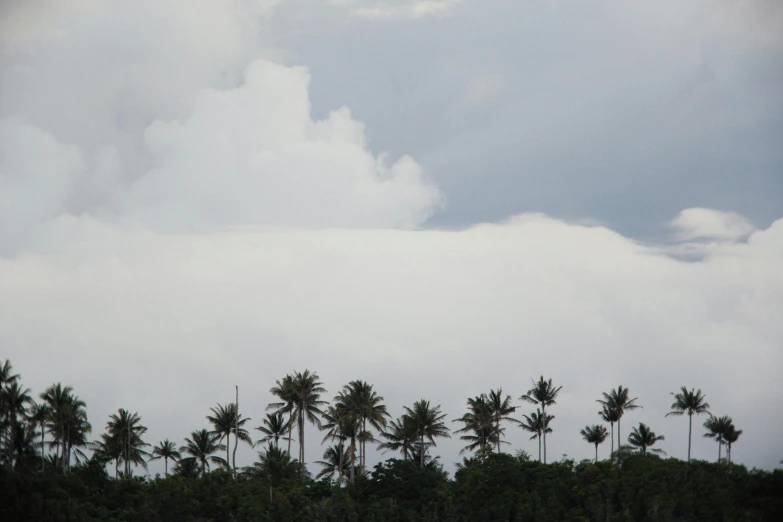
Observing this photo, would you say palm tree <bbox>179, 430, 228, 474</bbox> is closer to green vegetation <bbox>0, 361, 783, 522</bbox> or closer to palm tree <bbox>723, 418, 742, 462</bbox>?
green vegetation <bbox>0, 361, 783, 522</bbox>

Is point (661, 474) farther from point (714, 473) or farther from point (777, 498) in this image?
point (777, 498)

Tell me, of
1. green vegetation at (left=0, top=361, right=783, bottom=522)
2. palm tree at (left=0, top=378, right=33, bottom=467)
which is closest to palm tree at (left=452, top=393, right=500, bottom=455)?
green vegetation at (left=0, top=361, right=783, bottom=522)

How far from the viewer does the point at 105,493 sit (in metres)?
73.1

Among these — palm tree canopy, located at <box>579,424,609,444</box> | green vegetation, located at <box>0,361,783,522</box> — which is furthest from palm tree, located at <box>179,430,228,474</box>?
palm tree canopy, located at <box>579,424,609,444</box>

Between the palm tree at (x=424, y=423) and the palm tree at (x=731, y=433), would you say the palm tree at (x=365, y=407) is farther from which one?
the palm tree at (x=731, y=433)

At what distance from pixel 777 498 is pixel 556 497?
17176mm

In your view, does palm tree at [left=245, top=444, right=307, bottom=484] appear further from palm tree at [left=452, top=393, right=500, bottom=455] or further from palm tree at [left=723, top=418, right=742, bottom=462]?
palm tree at [left=723, top=418, right=742, bottom=462]

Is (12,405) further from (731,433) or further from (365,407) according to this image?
(731,433)

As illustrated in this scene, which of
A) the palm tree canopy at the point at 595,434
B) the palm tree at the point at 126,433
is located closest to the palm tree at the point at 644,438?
the palm tree canopy at the point at 595,434

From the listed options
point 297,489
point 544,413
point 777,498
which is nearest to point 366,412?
point 297,489

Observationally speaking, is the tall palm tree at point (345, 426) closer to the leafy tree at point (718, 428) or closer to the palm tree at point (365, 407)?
the palm tree at point (365, 407)

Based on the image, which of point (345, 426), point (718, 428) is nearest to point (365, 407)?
point (345, 426)

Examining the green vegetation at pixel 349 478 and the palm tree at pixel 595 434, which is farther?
the palm tree at pixel 595 434

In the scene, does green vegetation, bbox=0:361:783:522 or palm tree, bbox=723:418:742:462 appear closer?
green vegetation, bbox=0:361:783:522
